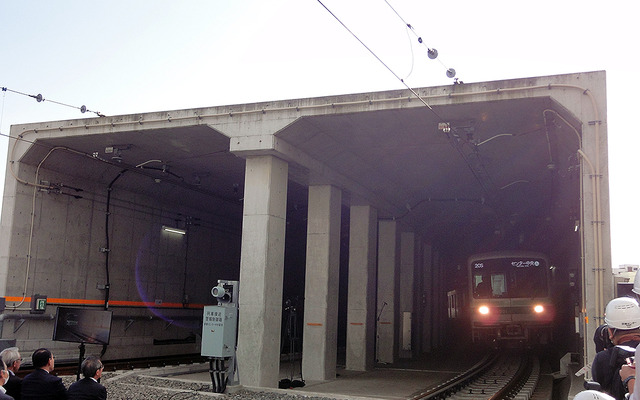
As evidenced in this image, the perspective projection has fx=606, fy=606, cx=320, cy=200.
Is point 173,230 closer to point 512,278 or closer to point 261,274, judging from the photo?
point 261,274

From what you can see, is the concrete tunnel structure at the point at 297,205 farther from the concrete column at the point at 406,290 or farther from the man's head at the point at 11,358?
the man's head at the point at 11,358

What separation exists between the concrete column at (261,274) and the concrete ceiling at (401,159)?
3.51 feet

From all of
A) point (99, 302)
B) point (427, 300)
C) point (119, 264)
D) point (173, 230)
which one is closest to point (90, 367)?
point (99, 302)

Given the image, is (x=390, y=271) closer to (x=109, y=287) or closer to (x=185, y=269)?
(x=185, y=269)

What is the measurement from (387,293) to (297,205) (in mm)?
6085

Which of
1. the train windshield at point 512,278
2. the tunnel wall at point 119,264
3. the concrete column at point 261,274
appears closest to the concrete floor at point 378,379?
the concrete column at point 261,274

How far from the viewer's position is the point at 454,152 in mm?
16281

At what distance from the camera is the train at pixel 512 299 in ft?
62.3

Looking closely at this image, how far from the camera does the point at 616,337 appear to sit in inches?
179

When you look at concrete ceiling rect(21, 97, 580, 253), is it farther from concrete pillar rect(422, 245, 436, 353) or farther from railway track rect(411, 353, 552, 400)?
railway track rect(411, 353, 552, 400)

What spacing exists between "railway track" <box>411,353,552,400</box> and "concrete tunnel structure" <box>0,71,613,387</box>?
175 centimetres

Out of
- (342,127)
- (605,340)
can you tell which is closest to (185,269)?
(342,127)

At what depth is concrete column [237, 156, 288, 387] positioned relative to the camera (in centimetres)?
1320

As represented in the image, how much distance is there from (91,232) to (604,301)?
1487 centimetres
